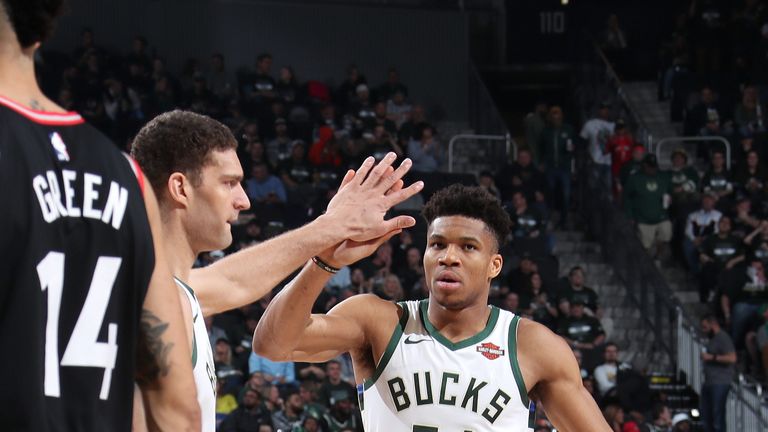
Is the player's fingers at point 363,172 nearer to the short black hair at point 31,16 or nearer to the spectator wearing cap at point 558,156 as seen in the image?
the short black hair at point 31,16

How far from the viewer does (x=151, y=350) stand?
2.80 metres

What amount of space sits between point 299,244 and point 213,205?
2.36ft

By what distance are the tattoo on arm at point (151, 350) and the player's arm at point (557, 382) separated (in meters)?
3.09

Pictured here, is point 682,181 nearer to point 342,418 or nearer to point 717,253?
point 717,253

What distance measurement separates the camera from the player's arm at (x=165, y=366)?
110 inches

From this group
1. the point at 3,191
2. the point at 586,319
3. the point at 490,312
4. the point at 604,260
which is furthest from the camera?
the point at 604,260

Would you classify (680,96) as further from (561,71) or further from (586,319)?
(586,319)

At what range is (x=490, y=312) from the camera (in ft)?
19.5

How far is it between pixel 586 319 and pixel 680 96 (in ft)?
25.1

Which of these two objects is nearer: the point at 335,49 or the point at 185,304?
the point at 185,304

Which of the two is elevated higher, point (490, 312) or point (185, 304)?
point (185, 304)

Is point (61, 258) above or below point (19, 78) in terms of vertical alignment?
below

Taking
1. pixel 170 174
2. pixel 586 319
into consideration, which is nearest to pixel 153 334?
pixel 170 174

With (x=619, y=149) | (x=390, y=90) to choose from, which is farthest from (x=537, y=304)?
(x=390, y=90)
